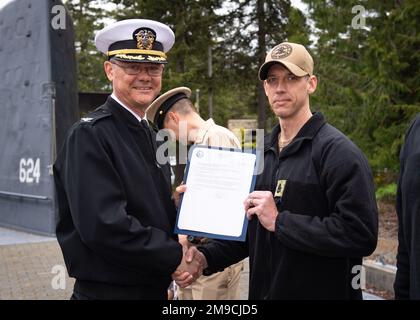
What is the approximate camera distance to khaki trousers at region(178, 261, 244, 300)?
3.54 metres

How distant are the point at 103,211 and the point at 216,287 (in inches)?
63.9

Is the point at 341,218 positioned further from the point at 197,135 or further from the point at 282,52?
the point at 197,135

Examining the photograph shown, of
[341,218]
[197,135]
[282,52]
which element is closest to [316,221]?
[341,218]

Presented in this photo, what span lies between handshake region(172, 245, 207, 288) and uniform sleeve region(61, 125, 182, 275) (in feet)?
1.12

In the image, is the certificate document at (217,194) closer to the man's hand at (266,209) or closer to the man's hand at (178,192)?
the man's hand at (178,192)

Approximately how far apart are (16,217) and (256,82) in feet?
36.7

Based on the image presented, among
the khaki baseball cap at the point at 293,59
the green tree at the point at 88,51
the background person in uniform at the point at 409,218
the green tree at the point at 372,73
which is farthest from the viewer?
the green tree at the point at 88,51

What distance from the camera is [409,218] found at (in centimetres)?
223

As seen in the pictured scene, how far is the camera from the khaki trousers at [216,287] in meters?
3.54

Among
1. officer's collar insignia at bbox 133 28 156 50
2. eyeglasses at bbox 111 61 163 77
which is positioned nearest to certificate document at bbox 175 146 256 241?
eyeglasses at bbox 111 61 163 77

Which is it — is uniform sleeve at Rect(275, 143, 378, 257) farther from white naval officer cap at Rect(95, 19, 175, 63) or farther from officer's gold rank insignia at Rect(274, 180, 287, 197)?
white naval officer cap at Rect(95, 19, 175, 63)

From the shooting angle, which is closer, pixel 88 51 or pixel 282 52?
pixel 282 52

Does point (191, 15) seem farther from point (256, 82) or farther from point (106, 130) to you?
point (106, 130)

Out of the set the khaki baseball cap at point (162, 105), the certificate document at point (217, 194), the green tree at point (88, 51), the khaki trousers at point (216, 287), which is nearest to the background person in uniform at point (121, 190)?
the certificate document at point (217, 194)
